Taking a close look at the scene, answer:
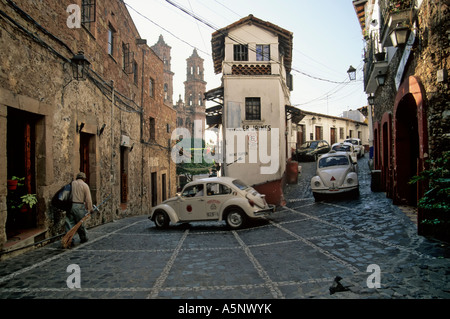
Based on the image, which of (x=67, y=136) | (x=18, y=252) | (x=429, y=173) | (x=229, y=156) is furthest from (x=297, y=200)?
(x=18, y=252)

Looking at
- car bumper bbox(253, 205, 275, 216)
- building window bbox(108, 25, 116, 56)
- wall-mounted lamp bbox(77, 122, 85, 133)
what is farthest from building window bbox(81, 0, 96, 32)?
car bumper bbox(253, 205, 275, 216)

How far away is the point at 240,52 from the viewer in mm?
18484

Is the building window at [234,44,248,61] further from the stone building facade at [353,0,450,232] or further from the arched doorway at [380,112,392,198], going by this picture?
the arched doorway at [380,112,392,198]

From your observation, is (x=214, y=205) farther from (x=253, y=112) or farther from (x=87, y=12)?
(x=253, y=112)

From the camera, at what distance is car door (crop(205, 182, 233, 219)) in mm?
9664

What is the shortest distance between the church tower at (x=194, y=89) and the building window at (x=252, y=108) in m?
53.1

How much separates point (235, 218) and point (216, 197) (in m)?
0.83

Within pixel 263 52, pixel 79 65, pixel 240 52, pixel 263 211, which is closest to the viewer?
pixel 79 65

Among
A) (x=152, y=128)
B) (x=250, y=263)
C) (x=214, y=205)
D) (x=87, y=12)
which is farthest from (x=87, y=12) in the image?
(x=250, y=263)

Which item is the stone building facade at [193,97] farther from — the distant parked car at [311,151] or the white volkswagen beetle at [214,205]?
the white volkswagen beetle at [214,205]

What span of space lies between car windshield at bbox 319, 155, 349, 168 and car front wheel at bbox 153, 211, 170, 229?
696 centimetres

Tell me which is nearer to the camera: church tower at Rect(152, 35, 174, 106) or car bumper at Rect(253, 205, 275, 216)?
car bumper at Rect(253, 205, 275, 216)

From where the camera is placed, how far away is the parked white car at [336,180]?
1247 cm
